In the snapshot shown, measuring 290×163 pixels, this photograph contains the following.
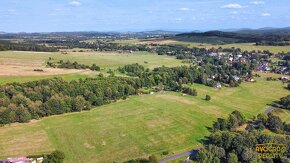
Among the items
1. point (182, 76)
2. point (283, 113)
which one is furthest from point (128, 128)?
point (182, 76)

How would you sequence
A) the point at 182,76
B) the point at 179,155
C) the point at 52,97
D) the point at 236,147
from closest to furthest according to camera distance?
the point at 236,147 → the point at 179,155 → the point at 52,97 → the point at 182,76

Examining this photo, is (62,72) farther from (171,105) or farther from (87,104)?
(171,105)

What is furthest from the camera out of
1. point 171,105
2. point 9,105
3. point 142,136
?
point 171,105

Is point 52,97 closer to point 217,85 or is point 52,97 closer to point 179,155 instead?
point 179,155

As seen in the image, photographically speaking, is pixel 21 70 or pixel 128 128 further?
pixel 21 70

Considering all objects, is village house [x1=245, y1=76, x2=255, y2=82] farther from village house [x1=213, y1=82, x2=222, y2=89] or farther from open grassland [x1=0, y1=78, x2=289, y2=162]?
open grassland [x1=0, y1=78, x2=289, y2=162]

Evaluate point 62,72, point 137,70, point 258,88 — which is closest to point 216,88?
point 258,88

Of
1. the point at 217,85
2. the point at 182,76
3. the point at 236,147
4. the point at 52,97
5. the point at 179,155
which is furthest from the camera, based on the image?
the point at 182,76

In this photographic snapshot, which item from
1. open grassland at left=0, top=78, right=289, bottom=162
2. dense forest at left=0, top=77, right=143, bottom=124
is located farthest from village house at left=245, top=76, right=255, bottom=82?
dense forest at left=0, top=77, right=143, bottom=124
